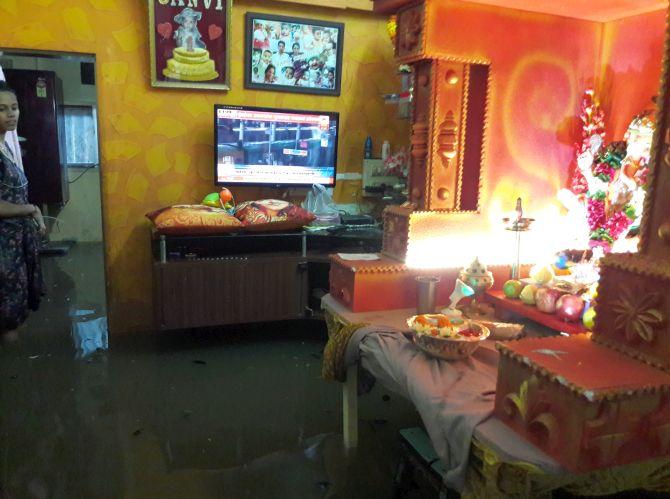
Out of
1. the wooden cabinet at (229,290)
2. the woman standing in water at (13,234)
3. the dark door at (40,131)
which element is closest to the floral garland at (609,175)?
the wooden cabinet at (229,290)

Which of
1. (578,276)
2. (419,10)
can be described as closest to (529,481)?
(578,276)

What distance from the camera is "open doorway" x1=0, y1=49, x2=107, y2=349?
4.80m

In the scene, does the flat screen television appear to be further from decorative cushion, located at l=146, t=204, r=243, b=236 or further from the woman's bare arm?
the woman's bare arm

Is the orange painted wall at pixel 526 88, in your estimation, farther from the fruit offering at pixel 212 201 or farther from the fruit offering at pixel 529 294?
the fruit offering at pixel 212 201

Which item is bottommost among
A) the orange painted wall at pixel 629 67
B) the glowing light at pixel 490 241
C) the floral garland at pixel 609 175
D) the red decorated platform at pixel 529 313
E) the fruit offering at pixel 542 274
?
the red decorated platform at pixel 529 313

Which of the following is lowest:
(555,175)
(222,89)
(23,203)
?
(23,203)

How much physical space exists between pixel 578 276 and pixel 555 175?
0.52m

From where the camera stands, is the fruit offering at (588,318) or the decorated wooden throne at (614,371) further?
the fruit offering at (588,318)

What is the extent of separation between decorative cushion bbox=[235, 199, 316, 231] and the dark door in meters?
3.50

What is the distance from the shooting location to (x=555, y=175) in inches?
91.4

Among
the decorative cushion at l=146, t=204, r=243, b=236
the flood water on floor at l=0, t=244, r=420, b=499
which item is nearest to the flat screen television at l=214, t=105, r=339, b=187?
the decorative cushion at l=146, t=204, r=243, b=236

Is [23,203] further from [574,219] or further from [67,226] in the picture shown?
[67,226]

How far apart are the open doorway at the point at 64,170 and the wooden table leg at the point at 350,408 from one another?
247cm

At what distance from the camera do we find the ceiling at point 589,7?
1.99 meters
